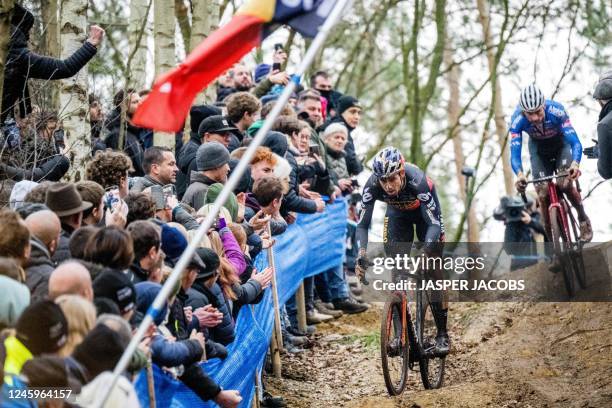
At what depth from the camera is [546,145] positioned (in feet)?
41.6

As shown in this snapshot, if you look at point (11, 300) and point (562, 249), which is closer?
point (11, 300)

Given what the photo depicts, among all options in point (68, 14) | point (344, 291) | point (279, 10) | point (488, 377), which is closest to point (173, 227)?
point (279, 10)

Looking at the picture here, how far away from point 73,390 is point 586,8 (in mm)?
18672

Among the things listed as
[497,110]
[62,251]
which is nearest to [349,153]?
[62,251]

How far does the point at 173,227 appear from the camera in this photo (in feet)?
23.7

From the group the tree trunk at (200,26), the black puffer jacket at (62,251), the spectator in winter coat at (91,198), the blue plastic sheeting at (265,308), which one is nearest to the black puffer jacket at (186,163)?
the blue plastic sheeting at (265,308)

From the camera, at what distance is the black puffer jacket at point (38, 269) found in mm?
5992

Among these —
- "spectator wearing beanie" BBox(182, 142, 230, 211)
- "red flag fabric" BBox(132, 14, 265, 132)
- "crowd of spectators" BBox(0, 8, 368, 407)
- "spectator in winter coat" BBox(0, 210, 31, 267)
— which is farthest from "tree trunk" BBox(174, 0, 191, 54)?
"spectator in winter coat" BBox(0, 210, 31, 267)

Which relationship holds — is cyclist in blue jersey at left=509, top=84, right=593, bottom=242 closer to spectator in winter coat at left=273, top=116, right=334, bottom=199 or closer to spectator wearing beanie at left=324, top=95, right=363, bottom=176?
spectator in winter coat at left=273, top=116, right=334, bottom=199

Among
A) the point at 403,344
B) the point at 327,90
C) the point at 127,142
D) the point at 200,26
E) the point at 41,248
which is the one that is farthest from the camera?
the point at 327,90

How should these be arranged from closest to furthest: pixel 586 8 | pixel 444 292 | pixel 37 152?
1. pixel 37 152
2. pixel 444 292
3. pixel 586 8

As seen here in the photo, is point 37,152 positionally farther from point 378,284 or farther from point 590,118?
point 590,118

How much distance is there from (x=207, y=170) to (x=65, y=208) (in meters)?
2.47

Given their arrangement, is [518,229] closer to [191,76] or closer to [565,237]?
[565,237]
